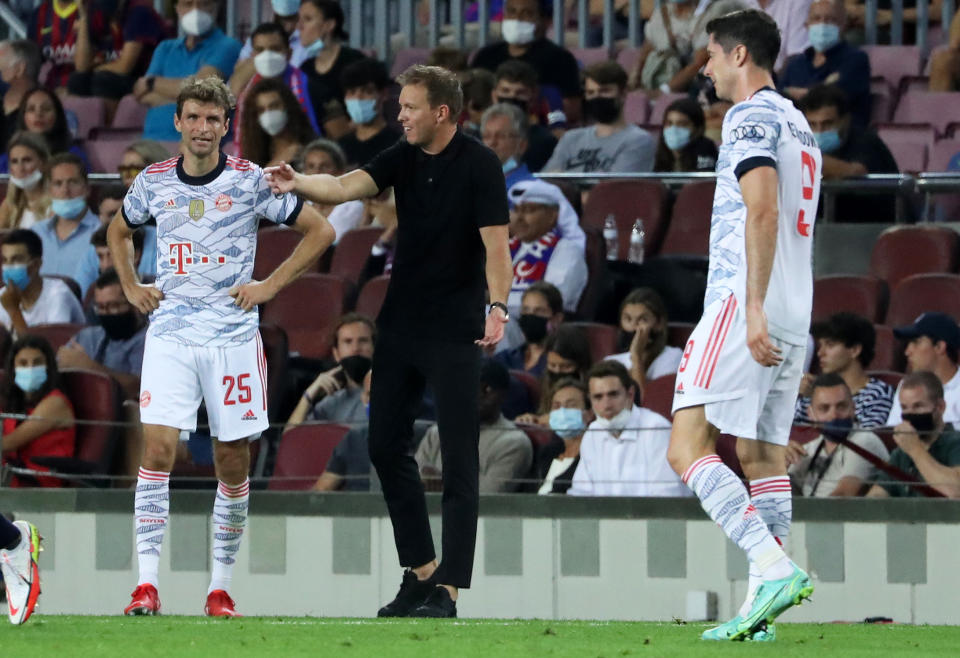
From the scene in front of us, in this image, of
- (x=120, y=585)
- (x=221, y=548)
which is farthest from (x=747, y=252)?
(x=120, y=585)

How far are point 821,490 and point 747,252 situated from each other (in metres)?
3.46

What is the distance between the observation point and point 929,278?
1069cm

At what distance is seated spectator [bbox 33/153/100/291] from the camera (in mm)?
12953

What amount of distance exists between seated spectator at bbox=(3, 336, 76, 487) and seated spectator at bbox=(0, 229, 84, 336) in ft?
4.64

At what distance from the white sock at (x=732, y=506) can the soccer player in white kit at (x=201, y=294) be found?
2.22 meters

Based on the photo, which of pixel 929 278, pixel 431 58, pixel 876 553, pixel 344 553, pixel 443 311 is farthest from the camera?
pixel 431 58

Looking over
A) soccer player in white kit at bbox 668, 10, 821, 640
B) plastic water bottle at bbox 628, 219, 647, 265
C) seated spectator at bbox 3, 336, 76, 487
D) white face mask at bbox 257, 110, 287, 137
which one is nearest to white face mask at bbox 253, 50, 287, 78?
white face mask at bbox 257, 110, 287, 137

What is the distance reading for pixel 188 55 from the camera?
1576cm

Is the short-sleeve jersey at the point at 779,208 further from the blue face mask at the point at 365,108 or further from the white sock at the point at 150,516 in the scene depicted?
the blue face mask at the point at 365,108

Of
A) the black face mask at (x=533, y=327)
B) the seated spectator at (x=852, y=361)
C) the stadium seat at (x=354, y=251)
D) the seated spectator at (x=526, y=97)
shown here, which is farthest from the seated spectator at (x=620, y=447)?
the seated spectator at (x=526, y=97)

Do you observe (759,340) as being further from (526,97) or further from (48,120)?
(48,120)

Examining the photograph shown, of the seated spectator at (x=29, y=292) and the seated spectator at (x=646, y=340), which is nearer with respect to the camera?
the seated spectator at (x=646, y=340)

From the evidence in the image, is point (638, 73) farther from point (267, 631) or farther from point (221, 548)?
point (267, 631)

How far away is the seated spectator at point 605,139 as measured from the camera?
1267 cm
